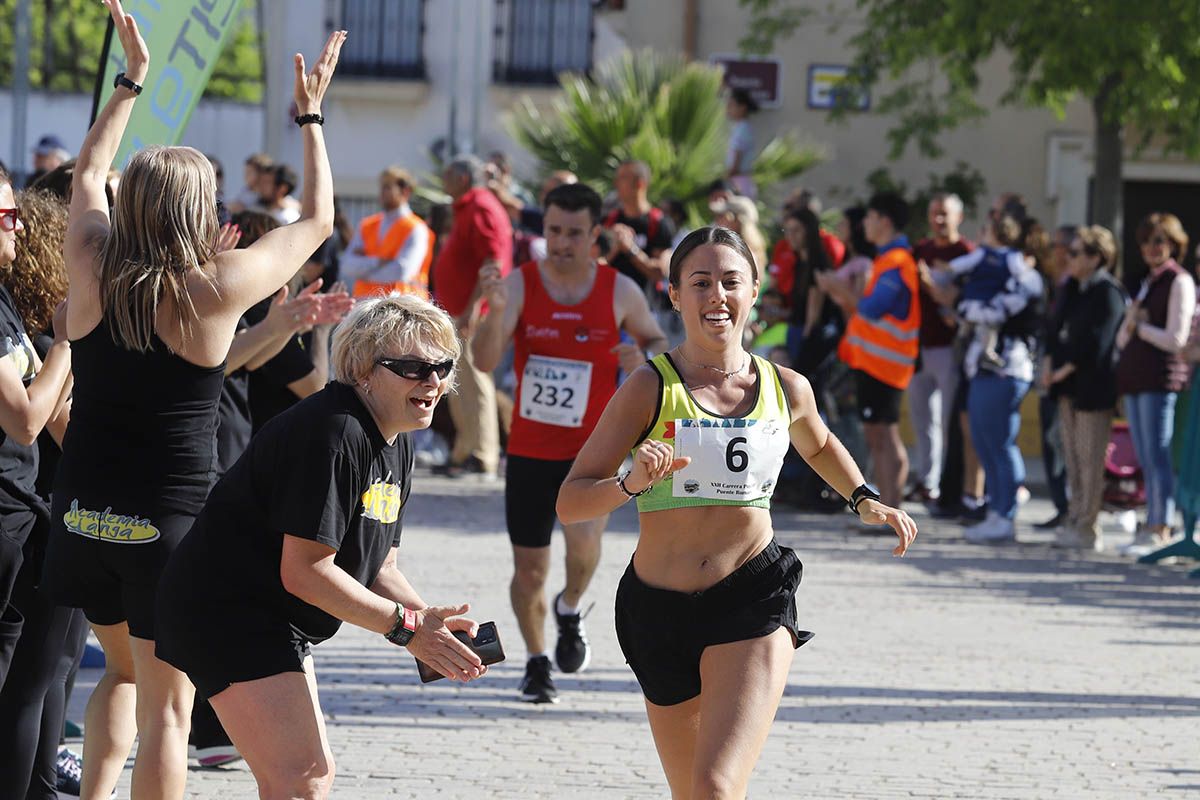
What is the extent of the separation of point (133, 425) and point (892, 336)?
27.4ft

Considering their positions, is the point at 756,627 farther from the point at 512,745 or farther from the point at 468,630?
the point at 512,745

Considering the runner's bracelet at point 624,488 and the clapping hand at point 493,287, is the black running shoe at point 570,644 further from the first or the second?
the runner's bracelet at point 624,488

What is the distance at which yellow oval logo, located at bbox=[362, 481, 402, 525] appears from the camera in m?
4.11

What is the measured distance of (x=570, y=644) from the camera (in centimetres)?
764

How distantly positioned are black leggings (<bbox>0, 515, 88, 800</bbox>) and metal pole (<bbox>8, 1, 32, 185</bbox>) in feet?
64.5

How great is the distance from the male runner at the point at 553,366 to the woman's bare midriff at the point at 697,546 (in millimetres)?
2596

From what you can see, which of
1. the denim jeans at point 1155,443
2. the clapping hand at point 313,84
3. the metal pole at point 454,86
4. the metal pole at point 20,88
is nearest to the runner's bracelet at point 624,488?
the clapping hand at point 313,84

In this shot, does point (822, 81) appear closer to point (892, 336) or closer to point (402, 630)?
point (892, 336)

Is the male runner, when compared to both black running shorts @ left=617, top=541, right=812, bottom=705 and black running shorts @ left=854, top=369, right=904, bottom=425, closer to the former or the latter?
black running shorts @ left=617, top=541, right=812, bottom=705

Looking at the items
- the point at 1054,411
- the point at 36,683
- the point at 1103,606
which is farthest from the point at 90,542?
the point at 1054,411

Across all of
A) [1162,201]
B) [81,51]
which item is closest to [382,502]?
[1162,201]

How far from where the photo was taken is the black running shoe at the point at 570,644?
762 cm

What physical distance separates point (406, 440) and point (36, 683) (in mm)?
1538

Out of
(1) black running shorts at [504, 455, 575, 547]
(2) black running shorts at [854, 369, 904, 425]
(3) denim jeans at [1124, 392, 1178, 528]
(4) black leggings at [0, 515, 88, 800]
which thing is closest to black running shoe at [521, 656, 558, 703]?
(1) black running shorts at [504, 455, 575, 547]
